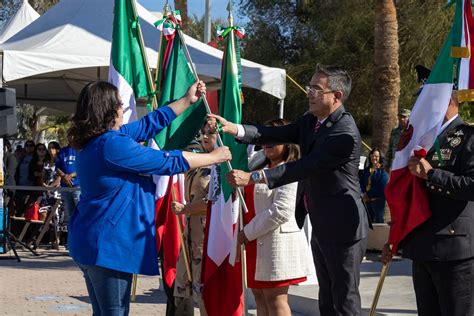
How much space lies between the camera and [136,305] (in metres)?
9.53

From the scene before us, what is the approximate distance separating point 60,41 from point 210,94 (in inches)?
142

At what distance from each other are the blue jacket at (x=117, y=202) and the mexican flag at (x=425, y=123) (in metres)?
1.39

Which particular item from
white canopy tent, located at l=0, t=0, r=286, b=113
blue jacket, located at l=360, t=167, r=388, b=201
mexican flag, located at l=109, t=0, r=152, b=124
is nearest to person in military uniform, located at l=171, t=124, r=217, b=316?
mexican flag, located at l=109, t=0, r=152, b=124

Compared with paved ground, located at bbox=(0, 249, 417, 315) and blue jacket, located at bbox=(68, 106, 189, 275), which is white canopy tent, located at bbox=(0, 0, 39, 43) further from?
blue jacket, located at bbox=(68, 106, 189, 275)

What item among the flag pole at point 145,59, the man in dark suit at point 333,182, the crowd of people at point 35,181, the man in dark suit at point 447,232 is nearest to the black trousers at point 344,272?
the man in dark suit at point 333,182

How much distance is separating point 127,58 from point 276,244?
9.25 feet

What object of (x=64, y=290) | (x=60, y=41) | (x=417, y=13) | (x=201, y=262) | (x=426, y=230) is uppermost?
(x=417, y=13)

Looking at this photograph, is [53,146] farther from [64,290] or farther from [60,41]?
[64,290]

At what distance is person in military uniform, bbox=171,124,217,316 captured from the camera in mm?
7043

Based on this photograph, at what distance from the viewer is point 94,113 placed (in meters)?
4.82

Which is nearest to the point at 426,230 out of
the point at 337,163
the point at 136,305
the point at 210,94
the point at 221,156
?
the point at 337,163

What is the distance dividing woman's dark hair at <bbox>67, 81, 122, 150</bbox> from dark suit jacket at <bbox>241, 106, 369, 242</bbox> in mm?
1124

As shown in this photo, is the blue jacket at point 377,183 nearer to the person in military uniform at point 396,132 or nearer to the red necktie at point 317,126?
the person in military uniform at point 396,132

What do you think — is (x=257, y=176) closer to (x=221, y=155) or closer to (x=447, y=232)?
(x=221, y=155)
